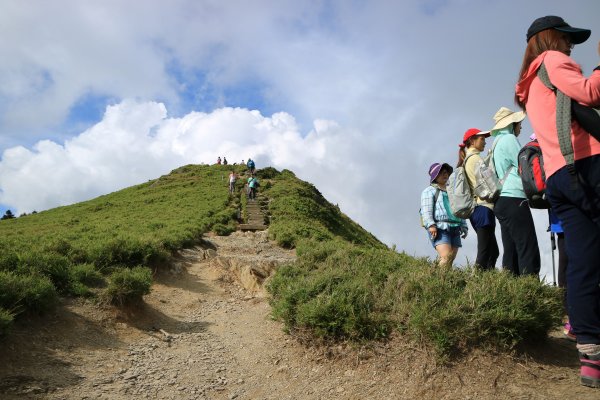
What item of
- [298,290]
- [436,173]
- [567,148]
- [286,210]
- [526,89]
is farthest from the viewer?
[286,210]

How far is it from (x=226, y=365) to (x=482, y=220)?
373 centimetres

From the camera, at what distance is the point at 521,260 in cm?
504

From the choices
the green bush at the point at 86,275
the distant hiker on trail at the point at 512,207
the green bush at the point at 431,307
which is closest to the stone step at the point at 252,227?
the green bush at the point at 86,275

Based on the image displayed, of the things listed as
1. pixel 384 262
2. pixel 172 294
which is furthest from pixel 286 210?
pixel 384 262

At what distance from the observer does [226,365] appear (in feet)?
18.0

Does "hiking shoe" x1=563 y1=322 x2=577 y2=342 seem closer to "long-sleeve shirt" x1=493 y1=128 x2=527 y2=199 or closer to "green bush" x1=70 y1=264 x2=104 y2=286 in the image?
"long-sleeve shirt" x1=493 y1=128 x2=527 y2=199

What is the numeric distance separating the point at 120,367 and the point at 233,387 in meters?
1.53

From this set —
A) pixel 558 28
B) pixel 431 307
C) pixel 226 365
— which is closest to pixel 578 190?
pixel 558 28

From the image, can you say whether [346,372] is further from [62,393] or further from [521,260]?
[62,393]

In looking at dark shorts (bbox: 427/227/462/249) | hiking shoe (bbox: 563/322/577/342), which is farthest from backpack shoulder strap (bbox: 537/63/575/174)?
dark shorts (bbox: 427/227/462/249)

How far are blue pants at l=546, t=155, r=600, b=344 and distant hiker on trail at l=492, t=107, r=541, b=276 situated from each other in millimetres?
1436

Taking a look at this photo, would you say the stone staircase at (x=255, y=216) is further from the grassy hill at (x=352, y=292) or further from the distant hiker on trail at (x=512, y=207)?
the distant hiker on trail at (x=512, y=207)

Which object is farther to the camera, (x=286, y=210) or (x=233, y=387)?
(x=286, y=210)

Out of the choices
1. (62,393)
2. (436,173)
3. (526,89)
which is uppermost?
(436,173)
